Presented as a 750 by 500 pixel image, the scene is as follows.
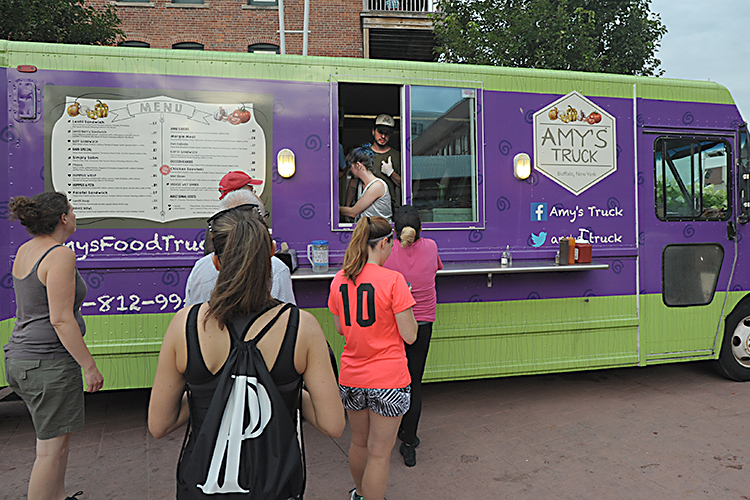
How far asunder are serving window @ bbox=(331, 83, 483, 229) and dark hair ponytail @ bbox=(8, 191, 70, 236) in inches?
91.4

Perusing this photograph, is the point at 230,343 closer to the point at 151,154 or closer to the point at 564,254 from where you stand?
the point at 151,154

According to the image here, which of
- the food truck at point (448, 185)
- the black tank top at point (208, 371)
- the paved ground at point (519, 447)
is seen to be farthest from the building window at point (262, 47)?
the black tank top at point (208, 371)

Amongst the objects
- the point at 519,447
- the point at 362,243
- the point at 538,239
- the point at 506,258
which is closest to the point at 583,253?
the point at 538,239

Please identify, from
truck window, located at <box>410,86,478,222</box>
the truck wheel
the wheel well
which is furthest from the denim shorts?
the truck wheel

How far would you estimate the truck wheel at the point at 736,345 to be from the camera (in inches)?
219

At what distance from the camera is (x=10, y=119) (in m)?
3.92

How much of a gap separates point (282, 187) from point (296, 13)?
15.4 metres

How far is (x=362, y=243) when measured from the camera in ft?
9.22

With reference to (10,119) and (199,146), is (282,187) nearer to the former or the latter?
(199,146)

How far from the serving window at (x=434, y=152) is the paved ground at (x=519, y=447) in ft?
6.14

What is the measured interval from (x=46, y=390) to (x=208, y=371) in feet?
5.60

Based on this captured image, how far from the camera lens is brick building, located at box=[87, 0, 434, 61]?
17.5 metres

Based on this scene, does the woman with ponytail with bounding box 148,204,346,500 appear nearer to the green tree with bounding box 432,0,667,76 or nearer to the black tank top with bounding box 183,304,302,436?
the black tank top with bounding box 183,304,302,436

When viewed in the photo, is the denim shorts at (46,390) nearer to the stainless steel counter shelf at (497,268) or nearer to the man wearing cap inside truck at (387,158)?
the stainless steel counter shelf at (497,268)
